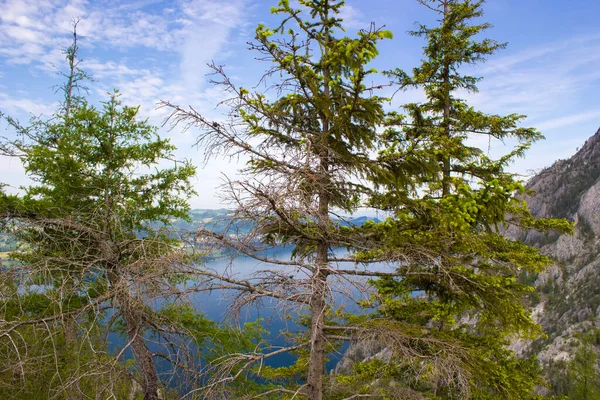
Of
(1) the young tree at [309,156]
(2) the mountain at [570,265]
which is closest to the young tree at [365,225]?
(1) the young tree at [309,156]

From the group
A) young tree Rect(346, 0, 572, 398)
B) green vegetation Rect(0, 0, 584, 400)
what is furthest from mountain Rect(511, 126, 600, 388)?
green vegetation Rect(0, 0, 584, 400)

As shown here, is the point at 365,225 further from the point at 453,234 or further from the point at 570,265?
the point at 570,265

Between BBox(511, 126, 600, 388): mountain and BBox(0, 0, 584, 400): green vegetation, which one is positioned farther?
BBox(511, 126, 600, 388): mountain

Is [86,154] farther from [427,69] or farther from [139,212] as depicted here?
[427,69]

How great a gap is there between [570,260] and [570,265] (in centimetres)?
312

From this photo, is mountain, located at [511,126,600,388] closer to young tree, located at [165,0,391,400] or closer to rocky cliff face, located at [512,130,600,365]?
rocky cliff face, located at [512,130,600,365]

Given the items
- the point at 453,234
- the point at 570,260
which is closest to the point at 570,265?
the point at 570,260

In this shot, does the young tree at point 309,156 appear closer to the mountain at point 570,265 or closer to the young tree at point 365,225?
the young tree at point 365,225

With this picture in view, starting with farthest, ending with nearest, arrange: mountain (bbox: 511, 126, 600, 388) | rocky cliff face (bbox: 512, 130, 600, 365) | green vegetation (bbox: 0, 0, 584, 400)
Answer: rocky cliff face (bbox: 512, 130, 600, 365) < mountain (bbox: 511, 126, 600, 388) < green vegetation (bbox: 0, 0, 584, 400)

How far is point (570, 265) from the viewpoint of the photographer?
108438 mm

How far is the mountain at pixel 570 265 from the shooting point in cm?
7856

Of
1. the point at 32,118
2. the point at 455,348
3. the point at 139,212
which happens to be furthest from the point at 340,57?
the point at 32,118

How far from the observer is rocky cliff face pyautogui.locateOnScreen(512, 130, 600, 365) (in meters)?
80.5

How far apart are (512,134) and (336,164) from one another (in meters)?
6.35
